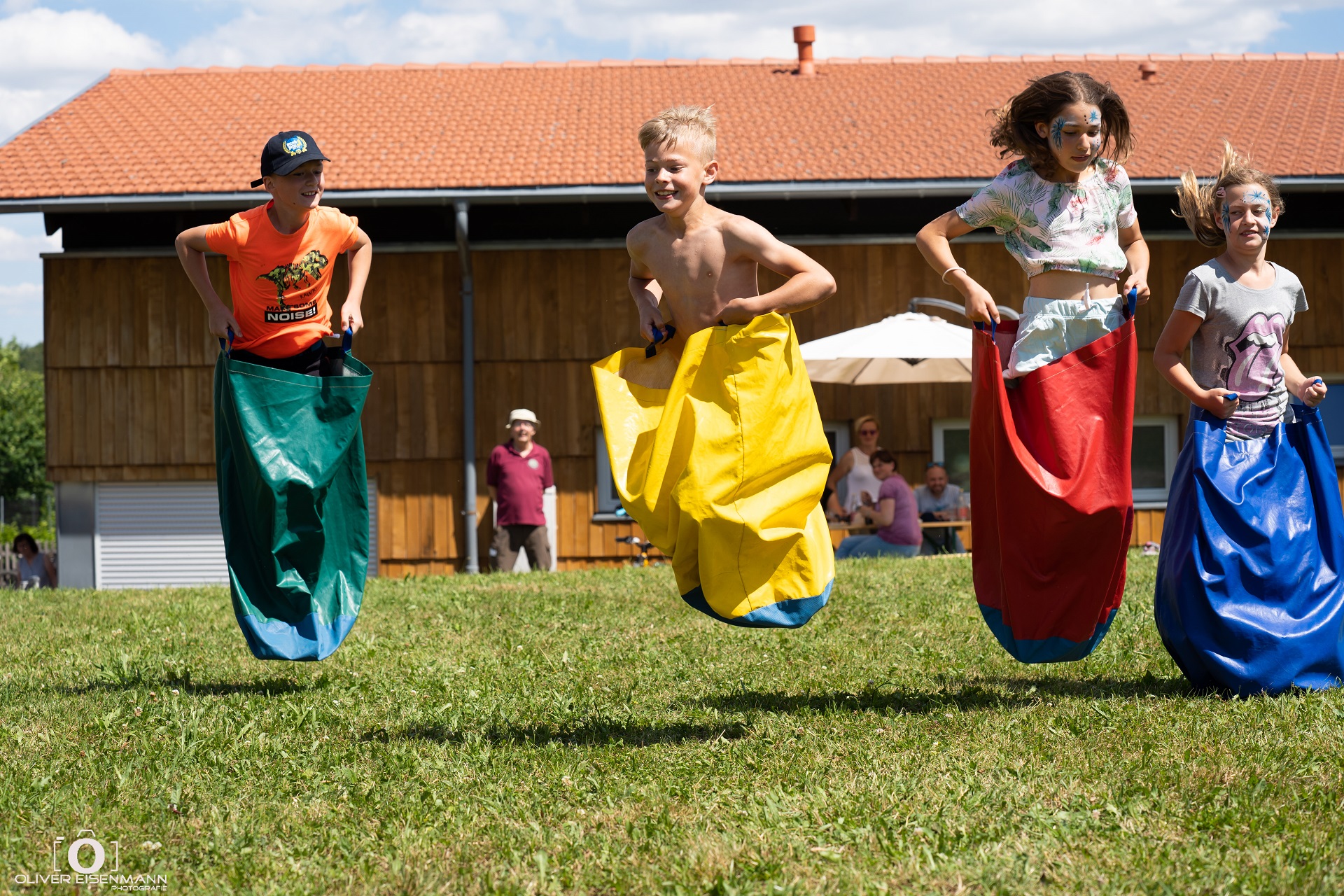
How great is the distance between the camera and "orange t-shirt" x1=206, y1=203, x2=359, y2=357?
5848 mm

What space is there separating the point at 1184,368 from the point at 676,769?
8.36ft

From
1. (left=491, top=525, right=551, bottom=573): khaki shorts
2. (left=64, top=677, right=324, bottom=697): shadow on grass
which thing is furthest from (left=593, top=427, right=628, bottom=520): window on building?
(left=64, top=677, right=324, bottom=697): shadow on grass

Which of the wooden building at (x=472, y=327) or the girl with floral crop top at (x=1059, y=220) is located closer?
the girl with floral crop top at (x=1059, y=220)

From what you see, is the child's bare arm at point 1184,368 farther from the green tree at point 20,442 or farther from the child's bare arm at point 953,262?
the green tree at point 20,442

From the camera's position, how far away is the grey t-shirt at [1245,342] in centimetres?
536

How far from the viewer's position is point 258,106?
1878 cm

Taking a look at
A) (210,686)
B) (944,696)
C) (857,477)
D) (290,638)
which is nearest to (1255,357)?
(944,696)

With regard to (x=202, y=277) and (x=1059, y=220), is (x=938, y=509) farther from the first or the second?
(x=202, y=277)

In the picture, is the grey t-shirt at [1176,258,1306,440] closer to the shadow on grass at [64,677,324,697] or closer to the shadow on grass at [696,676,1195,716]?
the shadow on grass at [696,676,1195,716]

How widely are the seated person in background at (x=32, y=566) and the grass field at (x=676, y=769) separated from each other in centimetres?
1061

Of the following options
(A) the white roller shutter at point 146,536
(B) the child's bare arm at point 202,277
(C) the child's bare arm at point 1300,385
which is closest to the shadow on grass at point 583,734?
(B) the child's bare arm at point 202,277

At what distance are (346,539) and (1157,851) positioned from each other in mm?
3792

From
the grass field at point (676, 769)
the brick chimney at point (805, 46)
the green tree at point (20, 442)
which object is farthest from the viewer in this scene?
the green tree at point (20, 442)

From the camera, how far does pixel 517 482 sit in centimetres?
1338
